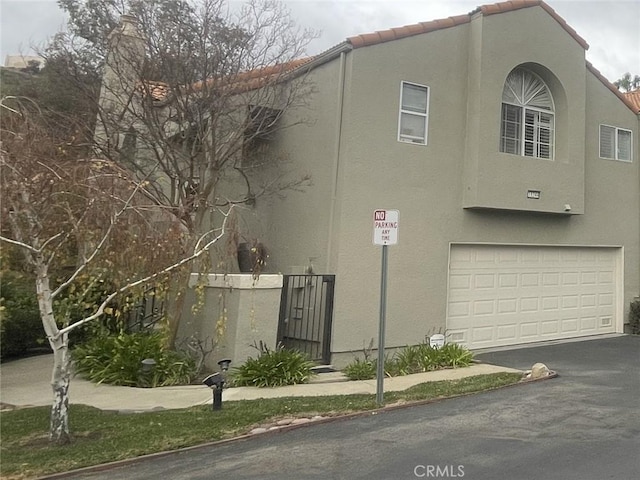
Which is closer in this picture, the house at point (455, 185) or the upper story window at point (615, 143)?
the house at point (455, 185)

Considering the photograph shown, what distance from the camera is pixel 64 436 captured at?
18.4 ft

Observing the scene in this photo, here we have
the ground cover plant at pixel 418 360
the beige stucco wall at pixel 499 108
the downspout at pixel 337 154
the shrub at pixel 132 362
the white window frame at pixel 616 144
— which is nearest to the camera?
Answer: the shrub at pixel 132 362

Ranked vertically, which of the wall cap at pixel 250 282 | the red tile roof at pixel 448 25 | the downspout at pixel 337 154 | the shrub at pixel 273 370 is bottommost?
the shrub at pixel 273 370

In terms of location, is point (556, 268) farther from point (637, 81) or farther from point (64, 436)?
point (637, 81)

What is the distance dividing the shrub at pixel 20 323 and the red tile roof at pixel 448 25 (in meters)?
8.10

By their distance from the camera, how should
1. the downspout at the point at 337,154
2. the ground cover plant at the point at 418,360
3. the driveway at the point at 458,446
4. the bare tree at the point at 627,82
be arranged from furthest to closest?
1. the bare tree at the point at 627,82
2. the downspout at the point at 337,154
3. the ground cover plant at the point at 418,360
4. the driveway at the point at 458,446

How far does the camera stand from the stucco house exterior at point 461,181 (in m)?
10.2

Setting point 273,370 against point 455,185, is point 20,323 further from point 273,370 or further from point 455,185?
point 455,185

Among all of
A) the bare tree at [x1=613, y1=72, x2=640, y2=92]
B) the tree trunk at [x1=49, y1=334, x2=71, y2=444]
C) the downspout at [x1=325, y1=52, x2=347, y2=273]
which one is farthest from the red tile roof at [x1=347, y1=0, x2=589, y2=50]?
the bare tree at [x1=613, y1=72, x2=640, y2=92]

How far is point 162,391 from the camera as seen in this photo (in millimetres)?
8203

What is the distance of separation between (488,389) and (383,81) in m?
5.89

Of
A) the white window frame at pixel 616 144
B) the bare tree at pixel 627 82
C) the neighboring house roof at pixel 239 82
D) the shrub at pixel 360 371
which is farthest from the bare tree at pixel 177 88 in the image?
the bare tree at pixel 627 82

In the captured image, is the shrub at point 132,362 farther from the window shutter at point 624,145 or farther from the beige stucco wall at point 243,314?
the window shutter at point 624,145

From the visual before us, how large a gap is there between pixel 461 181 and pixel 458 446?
6.78m
